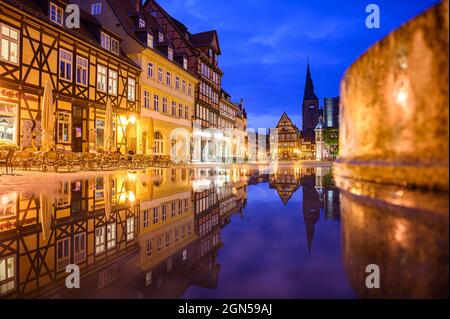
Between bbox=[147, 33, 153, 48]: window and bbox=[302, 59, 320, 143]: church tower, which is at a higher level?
bbox=[302, 59, 320, 143]: church tower

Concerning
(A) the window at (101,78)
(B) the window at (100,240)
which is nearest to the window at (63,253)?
(B) the window at (100,240)

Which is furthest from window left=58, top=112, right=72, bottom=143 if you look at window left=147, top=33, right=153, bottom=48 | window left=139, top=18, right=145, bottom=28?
window left=139, top=18, right=145, bottom=28

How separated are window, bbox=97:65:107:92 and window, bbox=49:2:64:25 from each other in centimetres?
361

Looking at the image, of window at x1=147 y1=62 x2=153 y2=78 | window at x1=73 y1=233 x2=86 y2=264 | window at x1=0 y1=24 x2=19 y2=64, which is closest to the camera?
window at x1=73 y1=233 x2=86 y2=264

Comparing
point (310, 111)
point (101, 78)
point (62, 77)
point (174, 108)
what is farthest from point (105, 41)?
point (310, 111)

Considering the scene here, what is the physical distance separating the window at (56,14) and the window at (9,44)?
2.67 metres

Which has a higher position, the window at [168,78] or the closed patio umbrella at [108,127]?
the window at [168,78]

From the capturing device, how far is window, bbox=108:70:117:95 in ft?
68.2

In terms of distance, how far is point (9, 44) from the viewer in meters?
13.6

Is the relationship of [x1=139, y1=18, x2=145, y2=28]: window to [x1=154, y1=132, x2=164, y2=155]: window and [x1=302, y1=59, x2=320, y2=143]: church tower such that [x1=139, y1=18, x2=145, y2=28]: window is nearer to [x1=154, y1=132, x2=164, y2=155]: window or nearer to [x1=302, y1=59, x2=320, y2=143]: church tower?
[x1=154, y1=132, x2=164, y2=155]: window

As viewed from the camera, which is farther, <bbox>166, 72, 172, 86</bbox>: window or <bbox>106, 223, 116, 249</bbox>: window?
<bbox>166, 72, 172, 86</bbox>: window

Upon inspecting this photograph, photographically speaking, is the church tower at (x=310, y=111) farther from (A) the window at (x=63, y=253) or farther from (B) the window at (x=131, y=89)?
(A) the window at (x=63, y=253)

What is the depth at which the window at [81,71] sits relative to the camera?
1797 centimetres

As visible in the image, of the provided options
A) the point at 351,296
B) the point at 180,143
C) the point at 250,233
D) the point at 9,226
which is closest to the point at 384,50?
the point at 250,233
